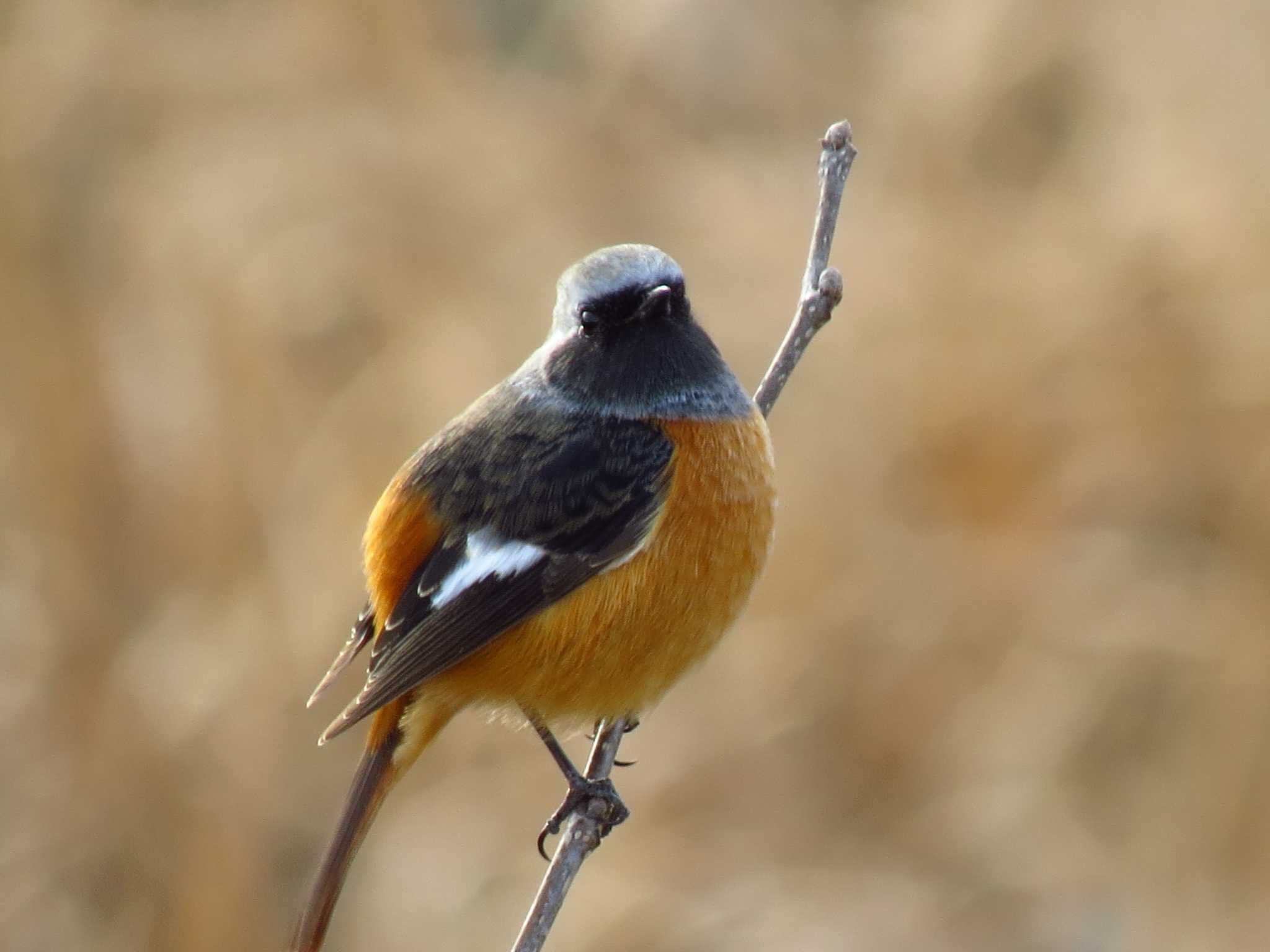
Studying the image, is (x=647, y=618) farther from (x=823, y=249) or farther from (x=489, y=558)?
(x=823, y=249)

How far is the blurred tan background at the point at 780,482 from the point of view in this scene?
20.0 ft

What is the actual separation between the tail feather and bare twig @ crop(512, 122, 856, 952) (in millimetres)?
429

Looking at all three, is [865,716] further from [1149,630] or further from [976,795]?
[1149,630]

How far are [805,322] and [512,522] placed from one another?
0.88 metres

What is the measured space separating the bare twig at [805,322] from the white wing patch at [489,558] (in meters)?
0.53

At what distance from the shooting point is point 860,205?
24.1 ft

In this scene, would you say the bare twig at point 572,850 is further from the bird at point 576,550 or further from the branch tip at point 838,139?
the branch tip at point 838,139

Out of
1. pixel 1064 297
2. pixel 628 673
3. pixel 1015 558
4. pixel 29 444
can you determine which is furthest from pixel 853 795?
pixel 29 444

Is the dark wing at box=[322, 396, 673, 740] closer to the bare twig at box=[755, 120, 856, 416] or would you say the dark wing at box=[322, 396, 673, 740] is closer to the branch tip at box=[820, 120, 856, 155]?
the bare twig at box=[755, 120, 856, 416]

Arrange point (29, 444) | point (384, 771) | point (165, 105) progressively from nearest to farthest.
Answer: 1. point (384, 771)
2. point (29, 444)
3. point (165, 105)

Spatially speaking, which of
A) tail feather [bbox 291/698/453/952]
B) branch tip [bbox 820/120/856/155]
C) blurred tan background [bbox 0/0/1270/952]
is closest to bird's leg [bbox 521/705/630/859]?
tail feather [bbox 291/698/453/952]

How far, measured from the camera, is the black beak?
13.4 feet

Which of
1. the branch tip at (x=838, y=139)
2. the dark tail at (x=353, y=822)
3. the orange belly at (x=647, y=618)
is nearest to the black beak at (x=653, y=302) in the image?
the orange belly at (x=647, y=618)

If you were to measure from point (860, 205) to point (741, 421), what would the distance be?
3.48m
